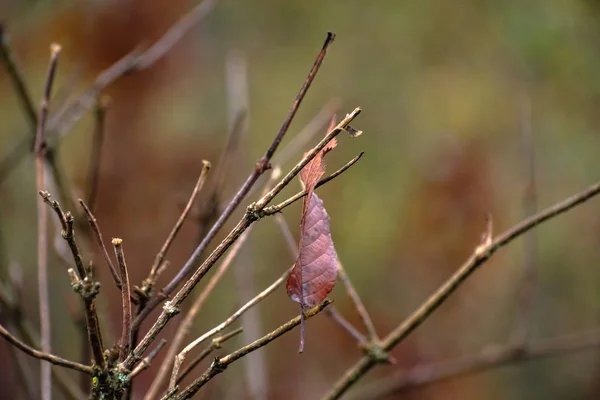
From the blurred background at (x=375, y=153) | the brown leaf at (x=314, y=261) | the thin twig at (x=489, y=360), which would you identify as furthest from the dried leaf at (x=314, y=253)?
the blurred background at (x=375, y=153)

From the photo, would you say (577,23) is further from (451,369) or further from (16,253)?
(16,253)

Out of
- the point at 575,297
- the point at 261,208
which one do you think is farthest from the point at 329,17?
the point at 261,208

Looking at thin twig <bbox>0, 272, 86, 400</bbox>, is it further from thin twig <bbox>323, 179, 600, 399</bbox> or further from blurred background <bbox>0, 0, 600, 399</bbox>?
blurred background <bbox>0, 0, 600, 399</bbox>

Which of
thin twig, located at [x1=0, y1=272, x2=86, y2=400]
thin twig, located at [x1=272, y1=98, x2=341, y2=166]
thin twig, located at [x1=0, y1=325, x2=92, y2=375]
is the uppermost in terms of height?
thin twig, located at [x1=272, y1=98, x2=341, y2=166]

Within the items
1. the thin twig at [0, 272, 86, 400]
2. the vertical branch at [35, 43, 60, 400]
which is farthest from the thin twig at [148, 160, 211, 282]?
the thin twig at [0, 272, 86, 400]

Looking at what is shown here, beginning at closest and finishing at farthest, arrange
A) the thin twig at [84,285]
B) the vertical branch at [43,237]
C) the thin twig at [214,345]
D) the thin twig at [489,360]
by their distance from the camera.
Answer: the thin twig at [84,285] < the thin twig at [214,345] < the vertical branch at [43,237] < the thin twig at [489,360]

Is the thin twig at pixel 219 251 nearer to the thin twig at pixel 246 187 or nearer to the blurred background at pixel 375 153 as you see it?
the thin twig at pixel 246 187

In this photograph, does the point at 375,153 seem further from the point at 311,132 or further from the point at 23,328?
the point at 23,328
